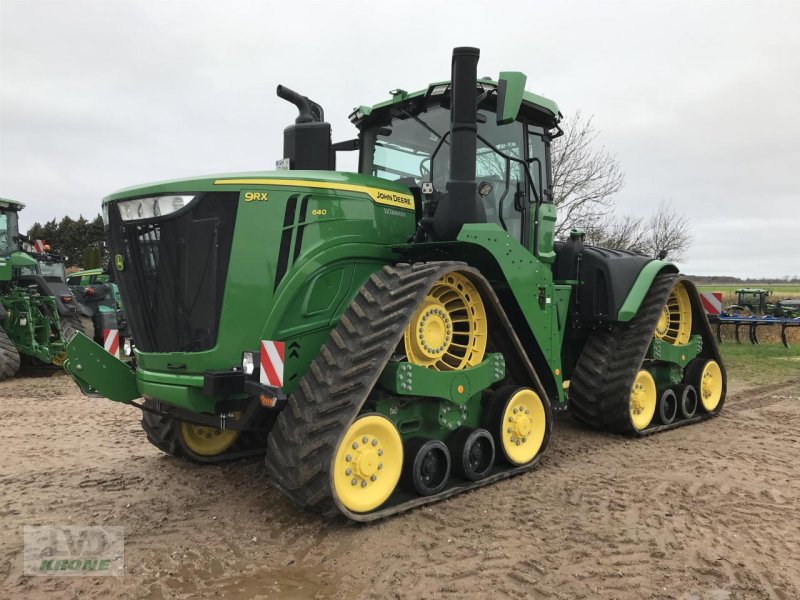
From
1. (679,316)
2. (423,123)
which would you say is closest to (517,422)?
(423,123)

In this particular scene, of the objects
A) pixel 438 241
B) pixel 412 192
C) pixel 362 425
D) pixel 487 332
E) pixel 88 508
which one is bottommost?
pixel 88 508

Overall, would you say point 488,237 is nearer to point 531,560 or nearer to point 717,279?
point 531,560

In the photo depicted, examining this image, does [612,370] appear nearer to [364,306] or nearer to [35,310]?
[364,306]

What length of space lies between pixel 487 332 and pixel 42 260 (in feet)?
35.0

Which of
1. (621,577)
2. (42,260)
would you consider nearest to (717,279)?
(42,260)

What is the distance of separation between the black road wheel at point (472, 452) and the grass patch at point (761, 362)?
24.8 ft

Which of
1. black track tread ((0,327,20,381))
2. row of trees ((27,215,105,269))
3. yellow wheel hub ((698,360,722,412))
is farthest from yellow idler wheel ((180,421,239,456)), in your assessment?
row of trees ((27,215,105,269))

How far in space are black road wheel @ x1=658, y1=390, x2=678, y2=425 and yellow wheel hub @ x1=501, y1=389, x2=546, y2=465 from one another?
2.19 metres

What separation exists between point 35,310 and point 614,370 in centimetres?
1002

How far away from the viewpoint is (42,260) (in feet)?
41.0

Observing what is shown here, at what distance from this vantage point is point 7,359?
10602 millimetres

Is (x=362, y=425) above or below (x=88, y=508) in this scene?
above

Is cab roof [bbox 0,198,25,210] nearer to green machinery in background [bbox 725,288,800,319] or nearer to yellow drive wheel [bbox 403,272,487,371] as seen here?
yellow drive wheel [bbox 403,272,487,371]

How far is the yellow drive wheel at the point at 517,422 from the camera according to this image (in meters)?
5.02
